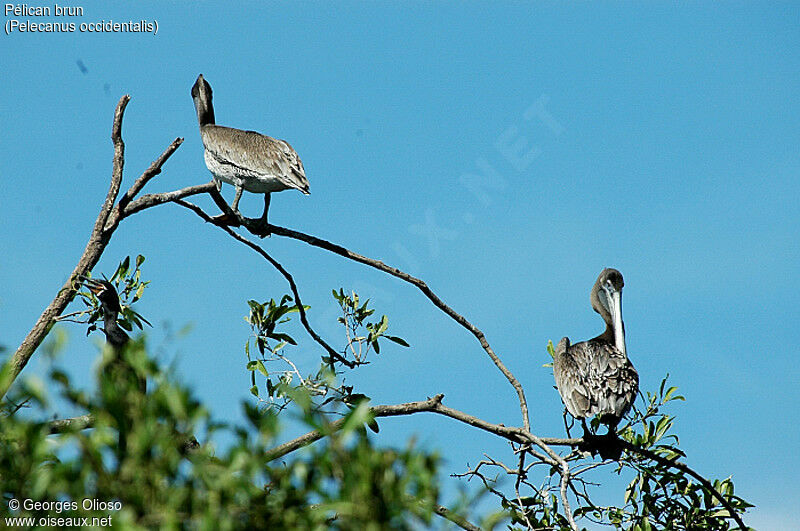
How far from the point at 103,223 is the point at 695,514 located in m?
4.69

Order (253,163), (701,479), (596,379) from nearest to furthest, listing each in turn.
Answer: (701,479)
(596,379)
(253,163)

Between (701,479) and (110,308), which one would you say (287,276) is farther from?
(701,479)

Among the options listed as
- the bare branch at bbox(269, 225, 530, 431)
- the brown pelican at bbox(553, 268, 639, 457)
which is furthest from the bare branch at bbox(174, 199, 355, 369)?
the brown pelican at bbox(553, 268, 639, 457)

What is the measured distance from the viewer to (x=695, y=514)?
5.62m

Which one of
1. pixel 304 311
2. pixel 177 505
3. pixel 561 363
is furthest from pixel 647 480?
pixel 177 505

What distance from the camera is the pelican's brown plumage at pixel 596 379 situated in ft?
20.9

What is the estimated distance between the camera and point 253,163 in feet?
25.9

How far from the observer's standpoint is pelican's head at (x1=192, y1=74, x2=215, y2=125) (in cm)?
953

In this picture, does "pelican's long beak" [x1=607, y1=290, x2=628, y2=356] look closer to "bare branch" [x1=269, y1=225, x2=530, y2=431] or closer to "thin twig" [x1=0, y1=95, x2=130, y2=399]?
"bare branch" [x1=269, y1=225, x2=530, y2=431]

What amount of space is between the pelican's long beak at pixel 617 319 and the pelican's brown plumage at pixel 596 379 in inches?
0.9

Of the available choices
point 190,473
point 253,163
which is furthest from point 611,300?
point 190,473

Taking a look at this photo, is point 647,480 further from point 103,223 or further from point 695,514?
point 103,223

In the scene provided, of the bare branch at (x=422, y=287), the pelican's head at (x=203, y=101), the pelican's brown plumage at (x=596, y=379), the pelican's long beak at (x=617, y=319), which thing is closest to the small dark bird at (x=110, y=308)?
the bare branch at (x=422, y=287)

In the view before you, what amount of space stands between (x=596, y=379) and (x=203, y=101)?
578 centimetres
